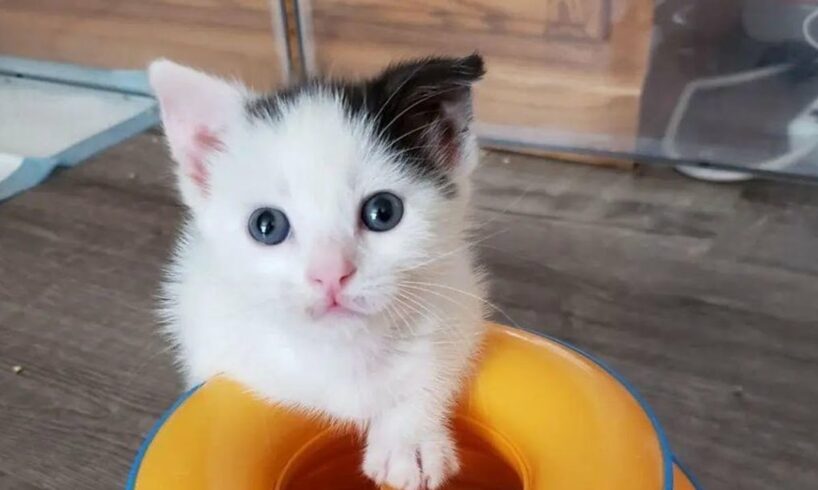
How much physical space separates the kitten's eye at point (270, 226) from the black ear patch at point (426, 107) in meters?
0.13

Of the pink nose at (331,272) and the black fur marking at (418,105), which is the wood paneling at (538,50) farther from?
the pink nose at (331,272)

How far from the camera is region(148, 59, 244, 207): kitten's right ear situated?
3.11ft

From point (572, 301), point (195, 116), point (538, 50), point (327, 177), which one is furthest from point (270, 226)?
point (538, 50)

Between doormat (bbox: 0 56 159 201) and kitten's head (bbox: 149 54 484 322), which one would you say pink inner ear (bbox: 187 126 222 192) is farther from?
doormat (bbox: 0 56 159 201)

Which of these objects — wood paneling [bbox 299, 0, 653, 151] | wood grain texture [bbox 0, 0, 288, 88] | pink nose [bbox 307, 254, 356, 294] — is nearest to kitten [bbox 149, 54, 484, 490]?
pink nose [bbox 307, 254, 356, 294]

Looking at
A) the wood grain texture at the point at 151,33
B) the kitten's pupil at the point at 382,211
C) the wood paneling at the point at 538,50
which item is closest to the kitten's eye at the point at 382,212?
the kitten's pupil at the point at 382,211

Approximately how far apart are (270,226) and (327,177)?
0.23ft

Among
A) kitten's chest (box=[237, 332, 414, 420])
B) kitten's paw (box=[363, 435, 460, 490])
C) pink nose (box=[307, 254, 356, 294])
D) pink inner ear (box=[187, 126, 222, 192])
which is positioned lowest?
kitten's paw (box=[363, 435, 460, 490])

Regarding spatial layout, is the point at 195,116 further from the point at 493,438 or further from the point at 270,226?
the point at 493,438

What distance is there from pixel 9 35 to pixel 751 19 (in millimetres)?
1937

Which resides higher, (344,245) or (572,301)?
(344,245)

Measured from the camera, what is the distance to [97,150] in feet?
7.34

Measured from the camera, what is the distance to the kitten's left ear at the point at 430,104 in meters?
0.91

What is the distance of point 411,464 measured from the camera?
97cm
